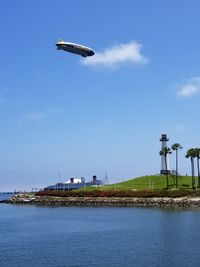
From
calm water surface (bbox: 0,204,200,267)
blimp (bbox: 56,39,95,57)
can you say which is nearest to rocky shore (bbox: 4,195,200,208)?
calm water surface (bbox: 0,204,200,267)

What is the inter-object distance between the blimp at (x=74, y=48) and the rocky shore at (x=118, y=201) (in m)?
52.0

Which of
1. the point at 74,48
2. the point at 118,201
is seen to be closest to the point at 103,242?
the point at 74,48

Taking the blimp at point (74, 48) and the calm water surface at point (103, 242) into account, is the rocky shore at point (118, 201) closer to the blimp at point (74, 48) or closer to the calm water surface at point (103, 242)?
the calm water surface at point (103, 242)

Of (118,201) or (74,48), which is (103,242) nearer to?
(74,48)

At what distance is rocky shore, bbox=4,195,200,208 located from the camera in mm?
145500

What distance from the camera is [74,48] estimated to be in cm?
12706

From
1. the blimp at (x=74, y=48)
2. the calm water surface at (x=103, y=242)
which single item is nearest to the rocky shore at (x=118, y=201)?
the calm water surface at (x=103, y=242)

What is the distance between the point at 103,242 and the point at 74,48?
66.9 metres

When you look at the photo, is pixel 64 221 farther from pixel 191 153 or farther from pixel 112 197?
pixel 191 153

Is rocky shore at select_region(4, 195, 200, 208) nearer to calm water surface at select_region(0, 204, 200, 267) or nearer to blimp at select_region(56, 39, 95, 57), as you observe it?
calm water surface at select_region(0, 204, 200, 267)

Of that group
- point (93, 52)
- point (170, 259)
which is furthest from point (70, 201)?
point (170, 259)

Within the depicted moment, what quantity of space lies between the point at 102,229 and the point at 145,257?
1261 inches

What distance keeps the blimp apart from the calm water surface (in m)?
44.9

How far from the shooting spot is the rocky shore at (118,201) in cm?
14550
